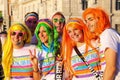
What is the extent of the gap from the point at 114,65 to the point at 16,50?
1.99 meters

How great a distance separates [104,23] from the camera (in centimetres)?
477

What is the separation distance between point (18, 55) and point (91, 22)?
1.58 metres

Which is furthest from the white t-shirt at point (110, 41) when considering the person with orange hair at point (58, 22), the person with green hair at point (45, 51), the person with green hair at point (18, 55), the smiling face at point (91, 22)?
the person with orange hair at point (58, 22)

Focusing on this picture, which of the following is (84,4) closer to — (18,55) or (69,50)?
(18,55)

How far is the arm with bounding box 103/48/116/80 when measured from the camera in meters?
4.57

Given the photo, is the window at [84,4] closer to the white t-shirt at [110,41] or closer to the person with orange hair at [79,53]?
the person with orange hair at [79,53]

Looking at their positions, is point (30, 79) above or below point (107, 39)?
below

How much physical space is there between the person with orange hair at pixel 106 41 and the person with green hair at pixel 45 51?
1032 millimetres

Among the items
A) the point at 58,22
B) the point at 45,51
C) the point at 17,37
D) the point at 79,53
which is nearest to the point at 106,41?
the point at 79,53

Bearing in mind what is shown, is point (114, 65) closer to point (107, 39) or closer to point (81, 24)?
point (107, 39)

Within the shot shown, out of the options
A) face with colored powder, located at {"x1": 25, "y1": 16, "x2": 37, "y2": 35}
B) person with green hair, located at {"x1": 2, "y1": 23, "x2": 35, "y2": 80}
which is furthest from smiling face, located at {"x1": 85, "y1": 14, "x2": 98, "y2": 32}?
face with colored powder, located at {"x1": 25, "y1": 16, "x2": 37, "y2": 35}

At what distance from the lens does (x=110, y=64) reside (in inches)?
180

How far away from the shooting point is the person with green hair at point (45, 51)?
5.80 meters

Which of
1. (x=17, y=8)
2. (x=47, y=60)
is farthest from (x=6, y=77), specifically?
(x=17, y=8)
